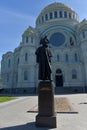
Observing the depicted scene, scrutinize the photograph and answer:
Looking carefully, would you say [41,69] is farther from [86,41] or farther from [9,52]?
[9,52]

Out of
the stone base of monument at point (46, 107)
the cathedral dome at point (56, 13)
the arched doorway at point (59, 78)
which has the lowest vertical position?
the stone base of monument at point (46, 107)

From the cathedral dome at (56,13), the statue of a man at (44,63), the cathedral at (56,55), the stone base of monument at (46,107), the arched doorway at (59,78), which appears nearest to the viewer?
the stone base of monument at (46,107)

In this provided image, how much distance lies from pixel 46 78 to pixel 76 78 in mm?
39046

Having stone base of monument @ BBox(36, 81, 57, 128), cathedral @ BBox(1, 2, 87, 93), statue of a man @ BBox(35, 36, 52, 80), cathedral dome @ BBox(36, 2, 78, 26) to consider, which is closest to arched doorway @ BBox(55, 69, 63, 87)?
cathedral @ BBox(1, 2, 87, 93)

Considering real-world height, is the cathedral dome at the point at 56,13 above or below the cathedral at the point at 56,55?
above

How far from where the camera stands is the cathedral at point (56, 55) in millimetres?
46531

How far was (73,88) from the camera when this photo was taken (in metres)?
45.1

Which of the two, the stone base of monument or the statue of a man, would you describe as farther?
the statue of a man

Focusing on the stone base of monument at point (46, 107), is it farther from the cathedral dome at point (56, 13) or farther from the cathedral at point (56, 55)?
the cathedral dome at point (56, 13)

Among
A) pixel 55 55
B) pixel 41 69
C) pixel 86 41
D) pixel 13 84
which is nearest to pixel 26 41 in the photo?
pixel 55 55

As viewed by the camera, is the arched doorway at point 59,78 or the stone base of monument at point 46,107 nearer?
the stone base of monument at point 46,107

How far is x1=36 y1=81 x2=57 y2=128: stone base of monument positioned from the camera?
7.80 meters

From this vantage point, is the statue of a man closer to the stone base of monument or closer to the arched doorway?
the stone base of monument

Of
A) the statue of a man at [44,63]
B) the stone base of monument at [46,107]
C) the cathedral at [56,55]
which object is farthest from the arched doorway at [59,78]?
the stone base of monument at [46,107]
